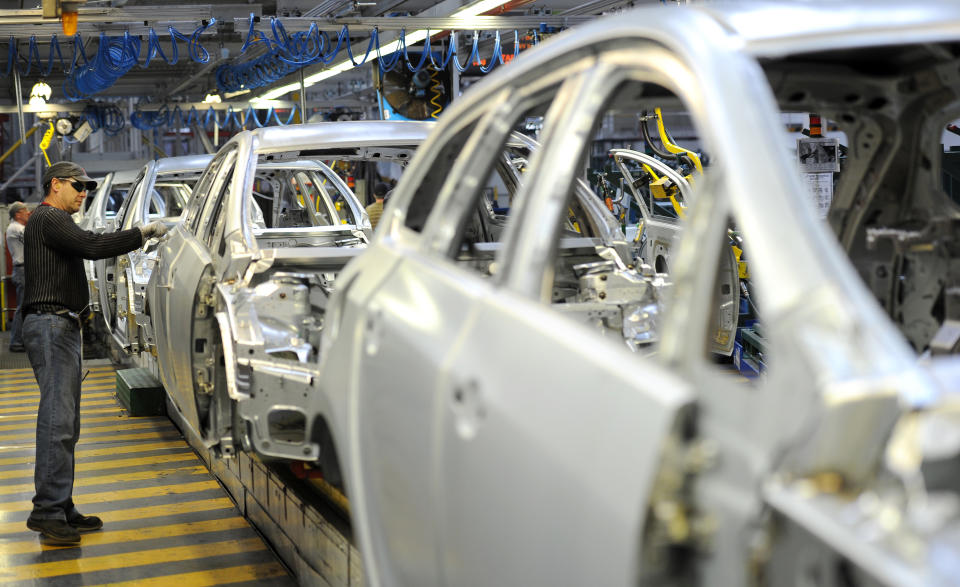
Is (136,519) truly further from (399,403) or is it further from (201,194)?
(399,403)

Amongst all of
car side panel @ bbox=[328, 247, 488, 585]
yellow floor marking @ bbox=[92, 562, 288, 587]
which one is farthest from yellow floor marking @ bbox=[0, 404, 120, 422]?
car side panel @ bbox=[328, 247, 488, 585]

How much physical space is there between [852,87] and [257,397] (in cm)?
A: 280

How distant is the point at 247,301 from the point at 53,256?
3.53 feet

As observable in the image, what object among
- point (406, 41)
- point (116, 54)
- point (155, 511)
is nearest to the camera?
point (155, 511)

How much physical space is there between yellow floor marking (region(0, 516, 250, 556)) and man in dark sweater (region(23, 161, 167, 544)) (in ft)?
0.30

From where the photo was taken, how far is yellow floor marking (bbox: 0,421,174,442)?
7.83 metres

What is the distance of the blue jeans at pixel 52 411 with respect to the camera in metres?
5.17

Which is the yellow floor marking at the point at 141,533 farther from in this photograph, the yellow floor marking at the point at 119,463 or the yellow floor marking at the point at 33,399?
the yellow floor marking at the point at 33,399

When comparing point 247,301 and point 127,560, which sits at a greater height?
point 247,301

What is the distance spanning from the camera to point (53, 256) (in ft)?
17.1

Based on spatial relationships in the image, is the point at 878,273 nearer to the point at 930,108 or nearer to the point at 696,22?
the point at 930,108

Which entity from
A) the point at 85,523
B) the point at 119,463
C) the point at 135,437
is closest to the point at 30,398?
the point at 135,437

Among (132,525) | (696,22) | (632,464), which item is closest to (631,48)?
(696,22)

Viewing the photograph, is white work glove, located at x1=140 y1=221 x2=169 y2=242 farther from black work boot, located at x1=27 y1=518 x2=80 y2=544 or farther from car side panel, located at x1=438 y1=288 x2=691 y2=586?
car side panel, located at x1=438 y1=288 x2=691 y2=586
